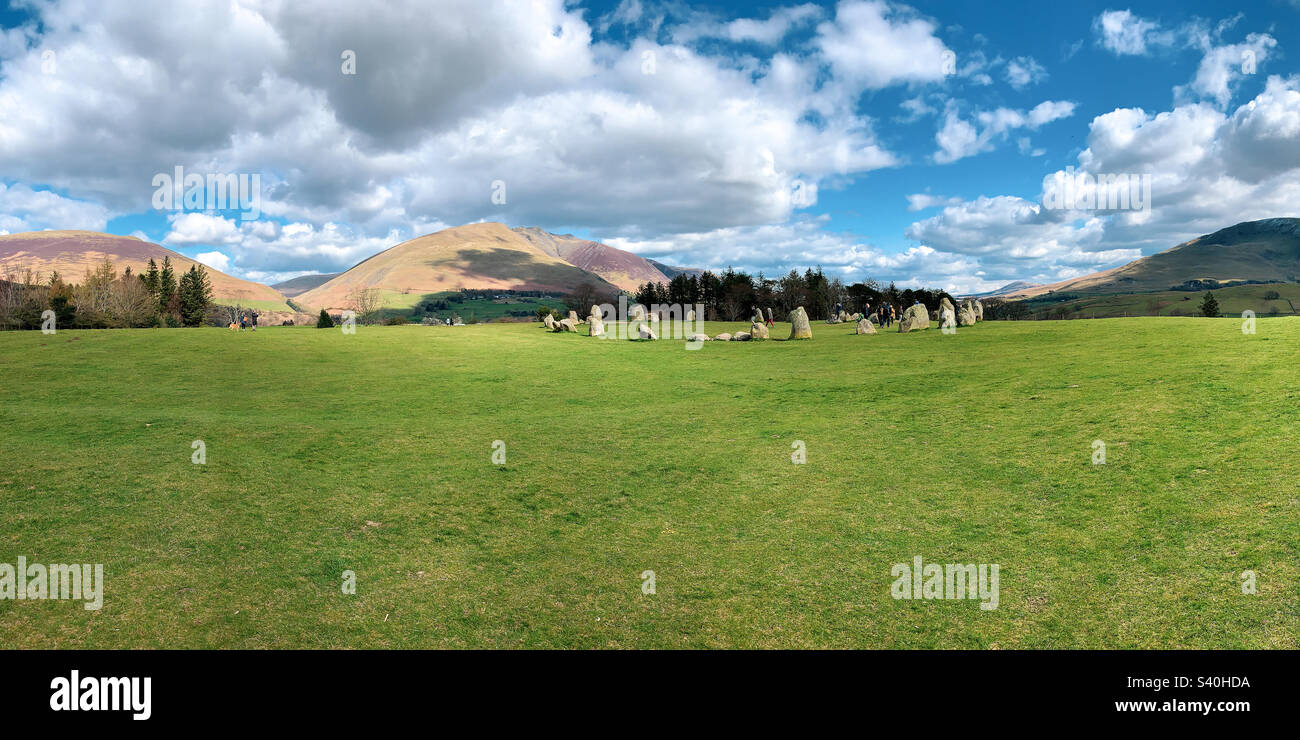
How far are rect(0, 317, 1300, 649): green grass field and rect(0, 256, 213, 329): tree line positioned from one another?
3918 cm

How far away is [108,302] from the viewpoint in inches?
2591

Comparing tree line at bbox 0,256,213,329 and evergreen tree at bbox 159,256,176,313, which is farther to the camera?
evergreen tree at bbox 159,256,176,313

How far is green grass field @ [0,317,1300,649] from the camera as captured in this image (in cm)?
705

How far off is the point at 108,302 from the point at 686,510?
8244 centimetres

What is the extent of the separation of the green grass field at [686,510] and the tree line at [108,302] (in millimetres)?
39181

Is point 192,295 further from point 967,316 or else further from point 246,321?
point 967,316

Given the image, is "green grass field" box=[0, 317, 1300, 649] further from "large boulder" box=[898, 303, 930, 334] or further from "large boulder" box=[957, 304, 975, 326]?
"large boulder" box=[957, 304, 975, 326]

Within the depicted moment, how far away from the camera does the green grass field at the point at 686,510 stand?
705 cm

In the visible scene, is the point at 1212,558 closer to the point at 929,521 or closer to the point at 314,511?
the point at 929,521

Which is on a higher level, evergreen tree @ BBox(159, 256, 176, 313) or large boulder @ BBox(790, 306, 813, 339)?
evergreen tree @ BBox(159, 256, 176, 313)
